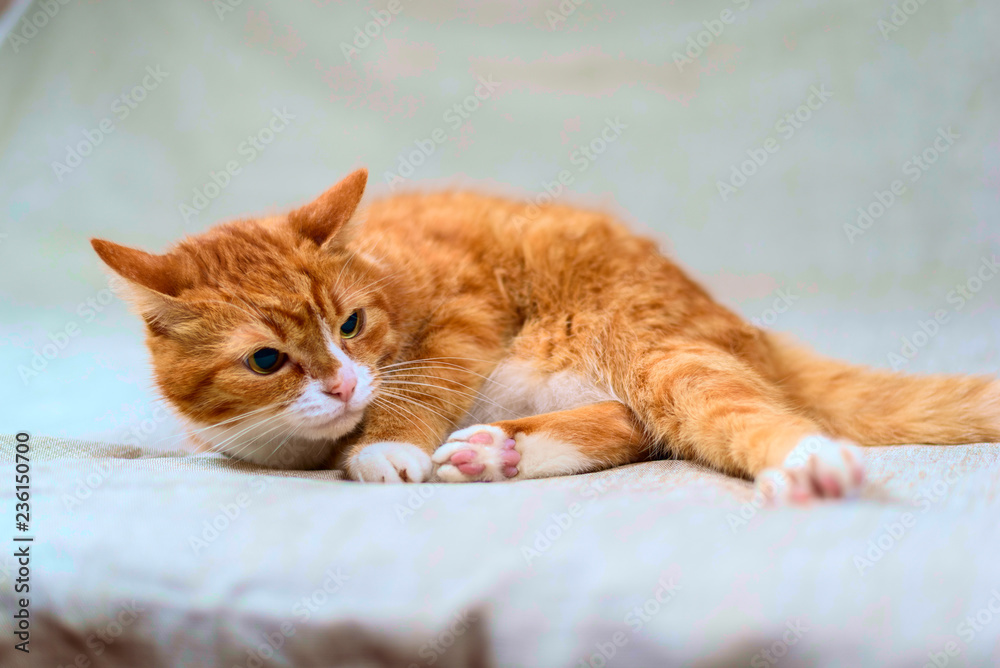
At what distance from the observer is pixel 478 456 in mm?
1706

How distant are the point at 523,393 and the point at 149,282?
1045 millimetres

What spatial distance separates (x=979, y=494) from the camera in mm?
1405

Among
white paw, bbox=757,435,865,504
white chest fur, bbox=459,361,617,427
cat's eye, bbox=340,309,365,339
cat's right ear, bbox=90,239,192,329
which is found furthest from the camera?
white chest fur, bbox=459,361,617,427

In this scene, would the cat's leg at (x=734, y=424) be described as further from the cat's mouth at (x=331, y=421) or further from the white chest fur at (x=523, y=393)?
the cat's mouth at (x=331, y=421)

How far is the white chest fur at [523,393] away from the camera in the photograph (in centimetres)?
207

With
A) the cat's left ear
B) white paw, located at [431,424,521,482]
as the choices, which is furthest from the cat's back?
white paw, located at [431,424,521,482]

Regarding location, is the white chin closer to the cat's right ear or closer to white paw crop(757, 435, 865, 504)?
the cat's right ear

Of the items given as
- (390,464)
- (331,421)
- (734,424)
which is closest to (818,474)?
(734,424)

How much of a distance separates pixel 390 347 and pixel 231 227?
1.77ft

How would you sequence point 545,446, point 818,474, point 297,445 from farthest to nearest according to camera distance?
point 297,445, point 545,446, point 818,474

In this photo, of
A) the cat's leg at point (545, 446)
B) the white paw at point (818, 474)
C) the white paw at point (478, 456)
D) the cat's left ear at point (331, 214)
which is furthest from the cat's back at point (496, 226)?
the white paw at point (818, 474)

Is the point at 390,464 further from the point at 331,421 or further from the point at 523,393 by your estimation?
the point at 523,393

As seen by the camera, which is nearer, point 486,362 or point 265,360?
point 265,360

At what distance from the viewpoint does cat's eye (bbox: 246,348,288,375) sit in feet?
5.39
